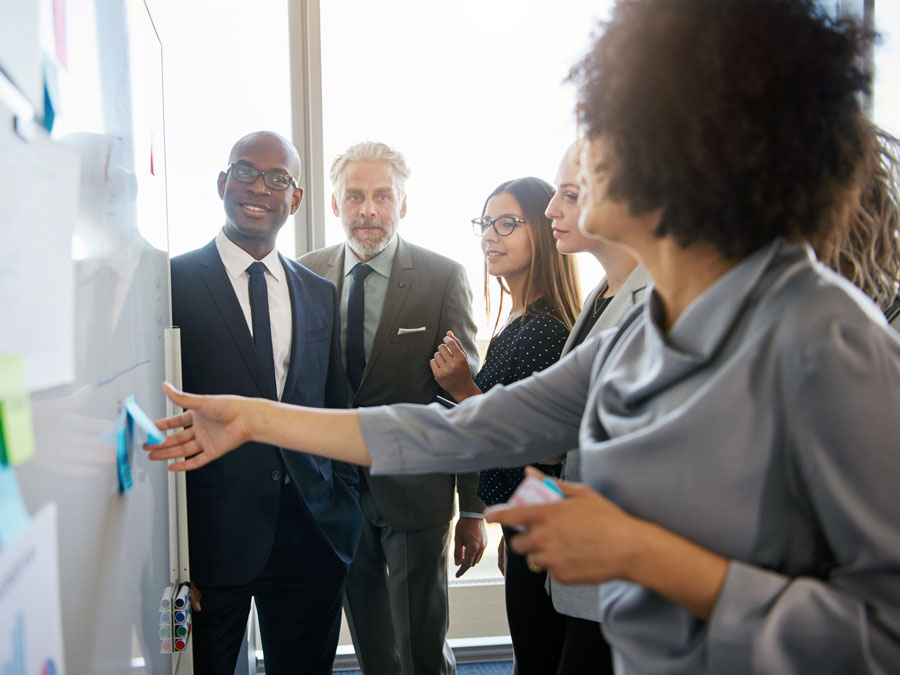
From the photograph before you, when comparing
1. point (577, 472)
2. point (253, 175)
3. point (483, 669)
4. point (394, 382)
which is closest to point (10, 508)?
point (577, 472)

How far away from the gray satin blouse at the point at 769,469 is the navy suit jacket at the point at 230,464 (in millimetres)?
975

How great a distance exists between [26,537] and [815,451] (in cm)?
68

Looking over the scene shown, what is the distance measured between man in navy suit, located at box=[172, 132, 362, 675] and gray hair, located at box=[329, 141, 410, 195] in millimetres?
477

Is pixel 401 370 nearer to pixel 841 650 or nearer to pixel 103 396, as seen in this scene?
pixel 103 396

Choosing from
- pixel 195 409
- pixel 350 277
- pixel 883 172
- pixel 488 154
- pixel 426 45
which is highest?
pixel 426 45

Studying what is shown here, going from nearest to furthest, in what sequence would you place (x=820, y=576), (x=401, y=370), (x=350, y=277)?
(x=820, y=576) < (x=401, y=370) < (x=350, y=277)

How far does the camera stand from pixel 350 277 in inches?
85.4

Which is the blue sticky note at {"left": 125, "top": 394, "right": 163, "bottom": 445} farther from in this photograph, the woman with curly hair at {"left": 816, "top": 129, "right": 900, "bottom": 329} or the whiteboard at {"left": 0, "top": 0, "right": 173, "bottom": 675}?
the woman with curly hair at {"left": 816, "top": 129, "right": 900, "bottom": 329}

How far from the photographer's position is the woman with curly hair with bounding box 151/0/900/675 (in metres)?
0.57

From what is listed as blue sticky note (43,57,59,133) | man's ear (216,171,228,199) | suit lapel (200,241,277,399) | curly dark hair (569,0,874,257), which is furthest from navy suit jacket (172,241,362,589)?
curly dark hair (569,0,874,257)

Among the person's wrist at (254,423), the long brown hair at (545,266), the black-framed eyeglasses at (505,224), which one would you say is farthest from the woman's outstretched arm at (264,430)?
the black-framed eyeglasses at (505,224)

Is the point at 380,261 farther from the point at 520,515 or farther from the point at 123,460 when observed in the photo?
the point at 520,515

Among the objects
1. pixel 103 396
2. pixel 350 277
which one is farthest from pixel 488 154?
pixel 103 396

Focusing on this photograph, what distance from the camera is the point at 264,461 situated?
5.03ft
